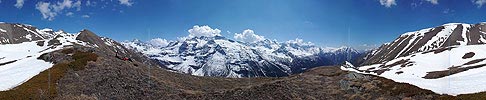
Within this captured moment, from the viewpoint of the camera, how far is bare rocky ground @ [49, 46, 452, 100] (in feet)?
139

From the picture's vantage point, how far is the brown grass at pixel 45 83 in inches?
1508

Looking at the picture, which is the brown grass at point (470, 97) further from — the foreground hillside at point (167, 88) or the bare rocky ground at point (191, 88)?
the bare rocky ground at point (191, 88)

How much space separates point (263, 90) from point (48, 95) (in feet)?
75.2

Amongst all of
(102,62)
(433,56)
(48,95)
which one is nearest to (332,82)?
(102,62)

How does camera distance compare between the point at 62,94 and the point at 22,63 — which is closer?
the point at 62,94

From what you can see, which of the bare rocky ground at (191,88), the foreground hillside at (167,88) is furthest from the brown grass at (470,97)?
the bare rocky ground at (191,88)

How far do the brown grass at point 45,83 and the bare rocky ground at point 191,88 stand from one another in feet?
2.78

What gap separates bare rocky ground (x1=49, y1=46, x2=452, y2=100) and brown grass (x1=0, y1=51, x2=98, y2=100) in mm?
848

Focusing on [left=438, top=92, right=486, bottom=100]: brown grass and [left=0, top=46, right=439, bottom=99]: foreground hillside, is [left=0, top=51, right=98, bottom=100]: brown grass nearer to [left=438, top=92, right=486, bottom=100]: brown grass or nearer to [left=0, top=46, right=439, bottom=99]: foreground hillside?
[left=0, top=46, right=439, bottom=99]: foreground hillside

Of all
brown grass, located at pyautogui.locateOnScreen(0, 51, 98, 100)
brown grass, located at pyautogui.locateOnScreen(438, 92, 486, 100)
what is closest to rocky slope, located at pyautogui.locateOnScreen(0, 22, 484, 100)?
brown grass, located at pyautogui.locateOnScreen(0, 51, 98, 100)

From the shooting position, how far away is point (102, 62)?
51969 mm

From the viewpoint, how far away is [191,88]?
2063 inches

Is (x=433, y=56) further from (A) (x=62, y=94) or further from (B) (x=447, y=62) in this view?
(A) (x=62, y=94)

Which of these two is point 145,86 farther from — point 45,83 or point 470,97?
point 470,97
